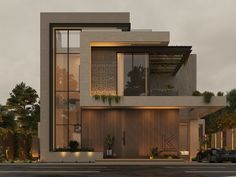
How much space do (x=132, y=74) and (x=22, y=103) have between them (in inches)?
581

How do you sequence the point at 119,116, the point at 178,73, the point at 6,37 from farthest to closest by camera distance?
the point at 6,37 < the point at 178,73 < the point at 119,116

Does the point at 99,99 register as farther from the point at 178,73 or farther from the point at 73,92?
the point at 178,73

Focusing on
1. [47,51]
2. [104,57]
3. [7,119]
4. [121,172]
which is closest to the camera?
[121,172]

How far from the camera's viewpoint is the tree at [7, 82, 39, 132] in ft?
158

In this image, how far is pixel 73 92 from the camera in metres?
→ 39.4

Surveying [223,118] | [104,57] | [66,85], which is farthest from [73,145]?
[223,118]

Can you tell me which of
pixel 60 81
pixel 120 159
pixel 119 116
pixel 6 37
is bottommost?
pixel 120 159

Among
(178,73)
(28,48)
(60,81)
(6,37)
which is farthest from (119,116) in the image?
(28,48)

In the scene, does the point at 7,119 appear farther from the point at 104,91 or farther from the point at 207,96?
the point at 207,96

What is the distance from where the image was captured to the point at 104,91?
38031 millimetres

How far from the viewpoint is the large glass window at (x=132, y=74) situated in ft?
124

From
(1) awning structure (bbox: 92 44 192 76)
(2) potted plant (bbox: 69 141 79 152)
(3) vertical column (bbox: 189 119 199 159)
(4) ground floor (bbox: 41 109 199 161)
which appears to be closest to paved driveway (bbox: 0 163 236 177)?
(2) potted plant (bbox: 69 141 79 152)

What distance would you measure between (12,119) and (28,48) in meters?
153

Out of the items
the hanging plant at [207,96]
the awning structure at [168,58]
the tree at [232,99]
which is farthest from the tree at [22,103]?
the tree at [232,99]
